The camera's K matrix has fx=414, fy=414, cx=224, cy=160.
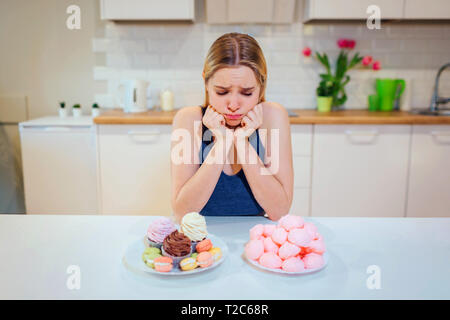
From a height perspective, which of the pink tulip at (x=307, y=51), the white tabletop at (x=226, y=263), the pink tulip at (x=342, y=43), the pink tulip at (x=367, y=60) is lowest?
the white tabletop at (x=226, y=263)

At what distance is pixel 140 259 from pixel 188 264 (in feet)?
0.40

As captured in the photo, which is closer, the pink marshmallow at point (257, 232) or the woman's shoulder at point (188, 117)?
the pink marshmallow at point (257, 232)

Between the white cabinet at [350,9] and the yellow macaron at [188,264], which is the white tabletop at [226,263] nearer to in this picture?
the yellow macaron at [188,264]

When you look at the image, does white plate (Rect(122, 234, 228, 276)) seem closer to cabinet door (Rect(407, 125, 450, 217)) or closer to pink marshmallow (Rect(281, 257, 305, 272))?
pink marshmallow (Rect(281, 257, 305, 272))

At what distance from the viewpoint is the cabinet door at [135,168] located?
2.53 metres

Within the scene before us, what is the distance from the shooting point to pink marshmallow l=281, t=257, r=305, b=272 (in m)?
0.82

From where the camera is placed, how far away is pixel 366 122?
Answer: 8.22ft

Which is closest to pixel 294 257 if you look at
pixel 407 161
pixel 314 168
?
Result: pixel 314 168

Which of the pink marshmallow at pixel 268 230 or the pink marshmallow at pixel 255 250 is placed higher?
the pink marshmallow at pixel 268 230

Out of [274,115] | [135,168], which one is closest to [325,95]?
[135,168]

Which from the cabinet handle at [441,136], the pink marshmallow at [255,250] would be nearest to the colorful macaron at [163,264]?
the pink marshmallow at [255,250]

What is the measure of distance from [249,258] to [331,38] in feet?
8.07

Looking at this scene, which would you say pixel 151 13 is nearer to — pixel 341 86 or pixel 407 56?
pixel 341 86

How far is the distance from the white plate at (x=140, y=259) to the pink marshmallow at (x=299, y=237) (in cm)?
15
